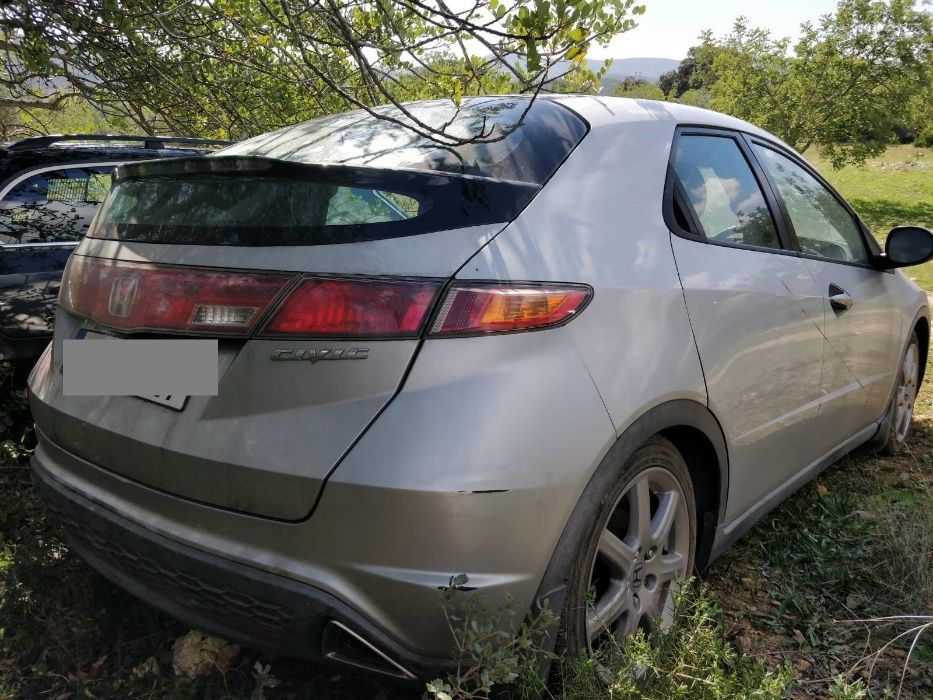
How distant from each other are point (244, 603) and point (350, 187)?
96cm

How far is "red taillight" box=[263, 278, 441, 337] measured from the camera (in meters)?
1.60

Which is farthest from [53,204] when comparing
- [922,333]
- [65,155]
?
[922,333]

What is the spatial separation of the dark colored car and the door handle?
8.74 ft

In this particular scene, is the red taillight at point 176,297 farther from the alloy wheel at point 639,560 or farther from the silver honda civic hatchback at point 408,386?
the alloy wheel at point 639,560

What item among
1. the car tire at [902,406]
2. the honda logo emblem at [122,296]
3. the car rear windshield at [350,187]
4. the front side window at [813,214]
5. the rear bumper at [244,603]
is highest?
the car rear windshield at [350,187]

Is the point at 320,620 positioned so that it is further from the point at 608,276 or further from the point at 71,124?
the point at 71,124

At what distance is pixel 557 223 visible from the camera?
183 cm

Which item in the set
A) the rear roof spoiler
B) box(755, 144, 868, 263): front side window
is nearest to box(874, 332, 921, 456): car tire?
box(755, 144, 868, 263): front side window

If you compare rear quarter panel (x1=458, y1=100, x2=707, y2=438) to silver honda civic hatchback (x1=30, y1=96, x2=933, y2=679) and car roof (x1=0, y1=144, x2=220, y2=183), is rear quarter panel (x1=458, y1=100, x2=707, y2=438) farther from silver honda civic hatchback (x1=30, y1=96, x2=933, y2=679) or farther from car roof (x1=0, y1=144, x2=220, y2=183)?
car roof (x1=0, y1=144, x2=220, y2=183)

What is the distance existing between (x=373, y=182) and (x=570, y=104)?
33.4 inches

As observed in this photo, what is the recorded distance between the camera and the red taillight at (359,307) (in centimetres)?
160

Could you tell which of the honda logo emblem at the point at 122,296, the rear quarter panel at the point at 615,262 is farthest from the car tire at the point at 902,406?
the honda logo emblem at the point at 122,296

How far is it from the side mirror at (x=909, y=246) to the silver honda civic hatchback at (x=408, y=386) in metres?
1.50

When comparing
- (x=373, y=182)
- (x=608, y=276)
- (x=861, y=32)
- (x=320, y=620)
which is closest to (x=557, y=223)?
(x=608, y=276)
